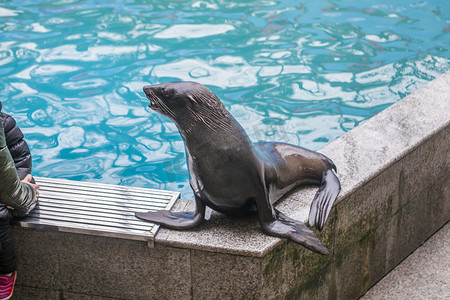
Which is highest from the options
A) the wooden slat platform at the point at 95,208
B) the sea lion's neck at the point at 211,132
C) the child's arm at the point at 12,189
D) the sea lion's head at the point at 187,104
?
the sea lion's head at the point at 187,104

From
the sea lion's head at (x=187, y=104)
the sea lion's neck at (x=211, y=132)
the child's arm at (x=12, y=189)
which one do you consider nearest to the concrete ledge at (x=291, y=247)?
the child's arm at (x=12, y=189)

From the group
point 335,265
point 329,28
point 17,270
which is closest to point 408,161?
point 335,265

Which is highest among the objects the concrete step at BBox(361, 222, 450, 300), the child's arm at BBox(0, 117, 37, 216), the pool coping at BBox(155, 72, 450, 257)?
the child's arm at BBox(0, 117, 37, 216)

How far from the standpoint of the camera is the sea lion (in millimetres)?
2984

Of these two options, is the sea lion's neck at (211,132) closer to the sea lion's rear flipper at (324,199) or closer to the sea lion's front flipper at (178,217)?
the sea lion's front flipper at (178,217)

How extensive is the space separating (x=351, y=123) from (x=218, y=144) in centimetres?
304

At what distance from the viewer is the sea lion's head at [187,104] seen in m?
2.95

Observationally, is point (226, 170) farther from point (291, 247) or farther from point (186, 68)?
point (186, 68)

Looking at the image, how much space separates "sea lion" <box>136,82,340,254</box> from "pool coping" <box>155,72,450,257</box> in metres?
0.07

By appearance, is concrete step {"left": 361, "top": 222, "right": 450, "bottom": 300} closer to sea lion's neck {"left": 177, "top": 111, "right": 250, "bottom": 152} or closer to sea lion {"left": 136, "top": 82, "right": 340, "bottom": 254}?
sea lion {"left": 136, "top": 82, "right": 340, "bottom": 254}

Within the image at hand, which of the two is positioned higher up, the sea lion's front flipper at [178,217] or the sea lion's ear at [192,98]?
the sea lion's ear at [192,98]

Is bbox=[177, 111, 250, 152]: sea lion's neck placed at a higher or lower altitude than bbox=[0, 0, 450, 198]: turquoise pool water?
higher

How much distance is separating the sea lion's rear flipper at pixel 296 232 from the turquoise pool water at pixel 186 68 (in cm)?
173

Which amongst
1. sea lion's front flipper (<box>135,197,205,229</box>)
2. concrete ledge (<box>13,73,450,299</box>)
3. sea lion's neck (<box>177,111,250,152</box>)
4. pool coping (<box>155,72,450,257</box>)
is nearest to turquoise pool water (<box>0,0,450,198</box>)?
pool coping (<box>155,72,450,257</box>)
